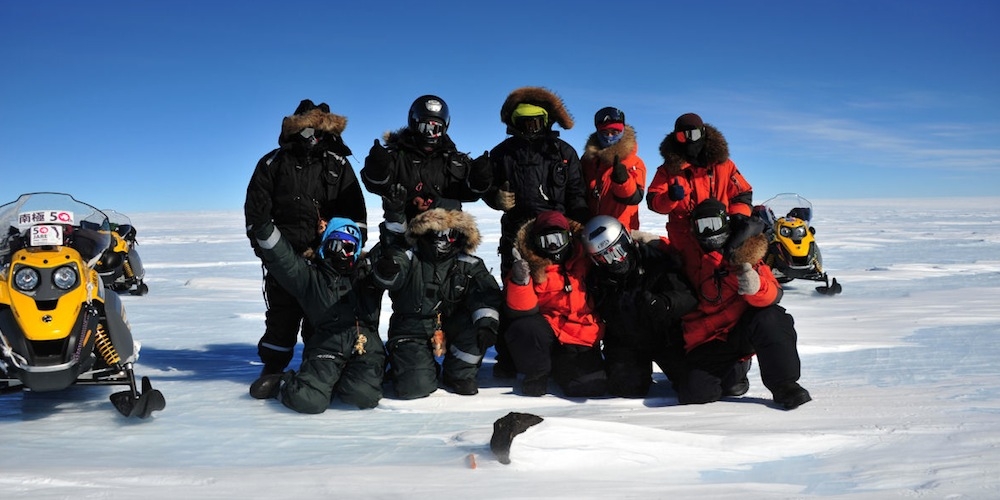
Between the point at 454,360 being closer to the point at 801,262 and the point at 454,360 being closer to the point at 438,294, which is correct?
the point at 438,294

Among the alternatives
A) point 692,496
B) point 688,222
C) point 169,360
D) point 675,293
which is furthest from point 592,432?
point 169,360

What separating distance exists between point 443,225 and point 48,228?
2013mm

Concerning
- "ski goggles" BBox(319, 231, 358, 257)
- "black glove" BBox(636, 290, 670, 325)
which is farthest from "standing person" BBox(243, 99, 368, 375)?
"black glove" BBox(636, 290, 670, 325)

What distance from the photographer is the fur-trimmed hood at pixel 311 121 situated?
4477 millimetres

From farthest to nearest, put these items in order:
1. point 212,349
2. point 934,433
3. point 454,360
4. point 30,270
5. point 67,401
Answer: point 212,349 < point 454,360 < point 67,401 < point 30,270 < point 934,433

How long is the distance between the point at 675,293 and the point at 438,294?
1.40 m

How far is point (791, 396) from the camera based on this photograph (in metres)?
3.73

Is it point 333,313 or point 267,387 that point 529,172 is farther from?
point 267,387

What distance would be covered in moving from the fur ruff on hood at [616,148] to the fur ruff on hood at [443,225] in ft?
3.52

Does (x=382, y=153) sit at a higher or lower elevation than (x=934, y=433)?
higher

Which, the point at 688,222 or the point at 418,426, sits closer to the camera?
the point at 418,426

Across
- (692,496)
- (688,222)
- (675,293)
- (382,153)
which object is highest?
(382,153)

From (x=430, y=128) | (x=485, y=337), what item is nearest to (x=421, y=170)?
(x=430, y=128)

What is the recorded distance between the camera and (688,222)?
4.45 meters
